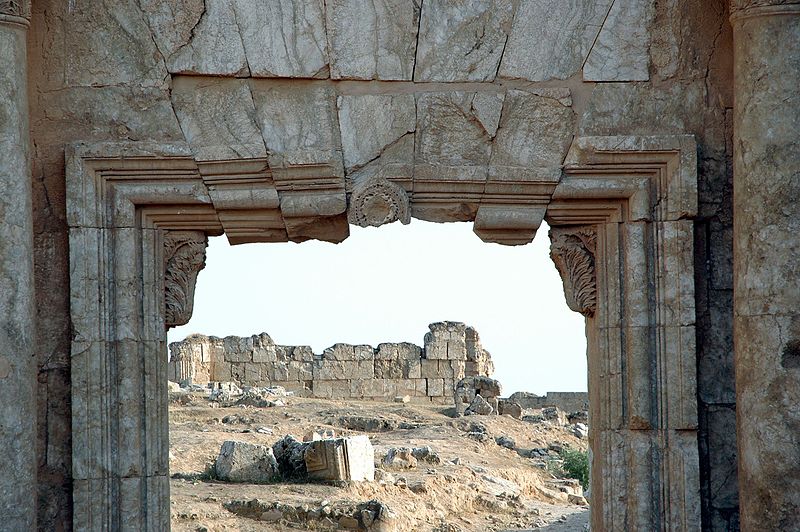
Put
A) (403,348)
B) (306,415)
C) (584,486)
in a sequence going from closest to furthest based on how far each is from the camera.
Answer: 1. (584,486)
2. (306,415)
3. (403,348)

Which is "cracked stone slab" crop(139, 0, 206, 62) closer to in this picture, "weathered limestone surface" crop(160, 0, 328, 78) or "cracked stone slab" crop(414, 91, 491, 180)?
"weathered limestone surface" crop(160, 0, 328, 78)

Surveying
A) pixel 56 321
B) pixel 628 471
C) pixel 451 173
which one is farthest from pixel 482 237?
pixel 56 321

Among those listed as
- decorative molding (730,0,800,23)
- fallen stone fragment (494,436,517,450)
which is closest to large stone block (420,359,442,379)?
fallen stone fragment (494,436,517,450)

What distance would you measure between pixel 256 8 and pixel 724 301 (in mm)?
2856

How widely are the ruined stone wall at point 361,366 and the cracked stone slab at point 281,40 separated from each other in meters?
19.7

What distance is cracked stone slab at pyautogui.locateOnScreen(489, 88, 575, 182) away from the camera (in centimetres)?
599

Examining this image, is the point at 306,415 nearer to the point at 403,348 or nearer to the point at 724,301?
the point at 403,348

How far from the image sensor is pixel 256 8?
592cm

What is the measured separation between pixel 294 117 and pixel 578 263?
169cm

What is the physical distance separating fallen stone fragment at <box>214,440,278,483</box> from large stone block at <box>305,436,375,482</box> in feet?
1.34

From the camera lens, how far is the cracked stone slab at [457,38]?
596 cm

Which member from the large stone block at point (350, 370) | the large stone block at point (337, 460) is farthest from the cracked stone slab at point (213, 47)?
the large stone block at point (350, 370)

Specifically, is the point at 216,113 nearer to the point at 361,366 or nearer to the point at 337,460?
the point at 337,460

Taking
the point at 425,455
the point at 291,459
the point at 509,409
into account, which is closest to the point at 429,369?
the point at 509,409
